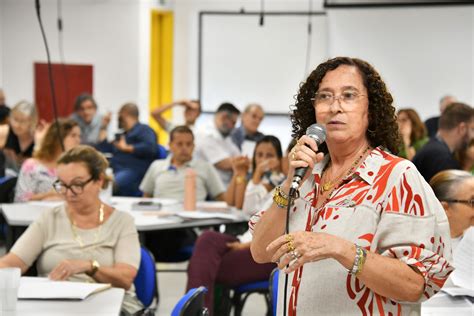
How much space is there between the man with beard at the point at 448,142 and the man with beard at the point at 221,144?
2153 millimetres

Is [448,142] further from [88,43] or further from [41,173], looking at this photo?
[88,43]

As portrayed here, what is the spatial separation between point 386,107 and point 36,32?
1079 cm

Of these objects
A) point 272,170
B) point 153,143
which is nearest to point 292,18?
point 153,143

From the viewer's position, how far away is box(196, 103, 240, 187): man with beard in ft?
25.5

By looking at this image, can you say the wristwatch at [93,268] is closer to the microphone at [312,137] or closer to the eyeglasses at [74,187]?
the eyeglasses at [74,187]

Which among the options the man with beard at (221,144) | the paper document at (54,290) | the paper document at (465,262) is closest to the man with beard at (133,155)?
the man with beard at (221,144)

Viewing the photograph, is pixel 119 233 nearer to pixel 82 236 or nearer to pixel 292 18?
pixel 82 236

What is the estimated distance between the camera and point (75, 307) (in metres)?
3.27

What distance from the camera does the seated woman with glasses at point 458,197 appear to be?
355cm

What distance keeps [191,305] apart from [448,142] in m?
3.88

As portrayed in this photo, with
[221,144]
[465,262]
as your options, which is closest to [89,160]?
[465,262]

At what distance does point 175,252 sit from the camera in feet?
19.6

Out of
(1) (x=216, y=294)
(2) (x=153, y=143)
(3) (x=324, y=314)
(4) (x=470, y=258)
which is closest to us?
(3) (x=324, y=314)

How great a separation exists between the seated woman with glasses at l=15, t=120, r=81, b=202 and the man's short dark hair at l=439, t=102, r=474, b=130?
9.30 feet
